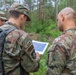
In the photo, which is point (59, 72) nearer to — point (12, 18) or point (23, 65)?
point (23, 65)

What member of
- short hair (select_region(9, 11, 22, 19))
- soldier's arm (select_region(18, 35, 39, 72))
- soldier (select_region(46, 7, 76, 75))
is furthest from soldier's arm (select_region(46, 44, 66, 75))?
short hair (select_region(9, 11, 22, 19))

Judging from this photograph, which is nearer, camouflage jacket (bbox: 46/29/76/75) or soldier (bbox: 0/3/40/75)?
camouflage jacket (bbox: 46/29/76/75)

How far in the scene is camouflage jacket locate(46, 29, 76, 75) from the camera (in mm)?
3074

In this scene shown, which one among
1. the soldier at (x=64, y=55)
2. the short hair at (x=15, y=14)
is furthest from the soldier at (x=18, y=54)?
the soldier at (x=64, y=55)

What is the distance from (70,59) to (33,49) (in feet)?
2.52

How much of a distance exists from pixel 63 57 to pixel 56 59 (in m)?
0.10

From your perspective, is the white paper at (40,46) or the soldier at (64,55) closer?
the soldier at (64,55)

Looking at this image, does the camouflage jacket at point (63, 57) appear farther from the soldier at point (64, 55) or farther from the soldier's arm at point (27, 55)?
the soldier's arm at point (27, 55)

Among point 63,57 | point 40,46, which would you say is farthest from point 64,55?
point 40,46

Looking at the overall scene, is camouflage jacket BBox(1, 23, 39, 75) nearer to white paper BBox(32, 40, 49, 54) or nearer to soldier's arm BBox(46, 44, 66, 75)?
white paper BBox(32, 40, 49, 54)

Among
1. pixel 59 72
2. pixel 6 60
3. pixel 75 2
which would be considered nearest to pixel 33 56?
pixel 6 60

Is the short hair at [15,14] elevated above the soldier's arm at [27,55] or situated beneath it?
elevated above

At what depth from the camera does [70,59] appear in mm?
3094

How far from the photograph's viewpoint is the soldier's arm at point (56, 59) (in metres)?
3.07
